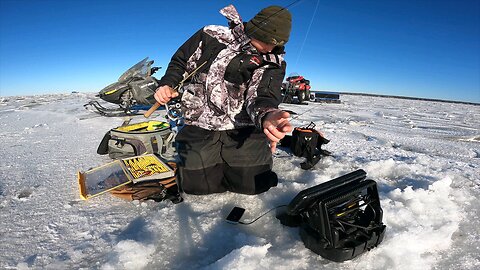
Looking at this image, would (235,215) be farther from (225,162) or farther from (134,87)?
(134,87)

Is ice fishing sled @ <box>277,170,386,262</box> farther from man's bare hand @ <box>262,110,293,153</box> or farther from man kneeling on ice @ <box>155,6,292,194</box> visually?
man kneeling on ice @ <box>155,6,292,194</box>

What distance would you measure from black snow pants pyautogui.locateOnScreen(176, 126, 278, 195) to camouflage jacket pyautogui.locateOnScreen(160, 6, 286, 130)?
0.13 meters

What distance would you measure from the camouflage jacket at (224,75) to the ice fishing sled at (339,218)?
937mm

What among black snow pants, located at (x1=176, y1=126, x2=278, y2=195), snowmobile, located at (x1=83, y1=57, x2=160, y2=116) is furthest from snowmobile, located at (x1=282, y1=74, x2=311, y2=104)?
black snow pants, located at (x1=176, y1=126, x2=278, y2=195)

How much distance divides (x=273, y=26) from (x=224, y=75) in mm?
638

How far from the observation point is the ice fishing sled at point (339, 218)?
1.42 metres

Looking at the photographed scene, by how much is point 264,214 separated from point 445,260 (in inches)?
42.8

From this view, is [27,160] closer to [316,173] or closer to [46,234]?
[46,234]

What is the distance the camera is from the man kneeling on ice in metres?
2.28

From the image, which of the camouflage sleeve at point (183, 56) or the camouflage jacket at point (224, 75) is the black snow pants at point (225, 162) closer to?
the camouflage jacket at point (224, 75)

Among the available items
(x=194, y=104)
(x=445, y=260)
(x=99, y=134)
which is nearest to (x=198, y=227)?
(x=194, y=104)

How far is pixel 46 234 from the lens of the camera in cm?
174

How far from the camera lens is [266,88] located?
90.1 inches

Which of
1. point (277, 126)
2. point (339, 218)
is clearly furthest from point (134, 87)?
point (339, 218)
